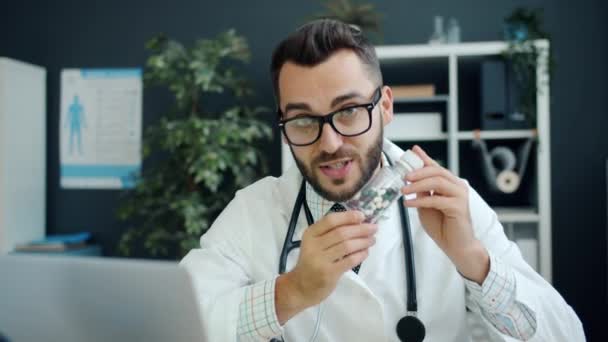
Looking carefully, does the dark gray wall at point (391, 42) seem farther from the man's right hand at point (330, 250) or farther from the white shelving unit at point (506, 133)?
the man's right hand at point (330, 250)

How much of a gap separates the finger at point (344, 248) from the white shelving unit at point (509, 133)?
1.81 metres

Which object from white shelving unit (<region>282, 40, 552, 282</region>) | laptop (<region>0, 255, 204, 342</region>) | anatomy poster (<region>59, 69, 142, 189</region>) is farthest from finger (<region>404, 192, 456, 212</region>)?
anatomy poster (<region>59, 69, 142, 189</region>)

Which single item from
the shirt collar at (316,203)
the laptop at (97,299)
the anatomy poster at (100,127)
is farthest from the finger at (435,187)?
the anatomy poster at (100,127)

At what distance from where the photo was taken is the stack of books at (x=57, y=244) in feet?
10.4

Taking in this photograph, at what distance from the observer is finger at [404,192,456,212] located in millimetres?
1035

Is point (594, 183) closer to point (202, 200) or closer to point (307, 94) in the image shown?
point (202, 200)

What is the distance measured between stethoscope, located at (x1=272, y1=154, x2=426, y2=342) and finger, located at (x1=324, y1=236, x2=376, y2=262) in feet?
0.88

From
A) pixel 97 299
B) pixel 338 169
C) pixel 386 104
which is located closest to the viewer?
pixel 97 299

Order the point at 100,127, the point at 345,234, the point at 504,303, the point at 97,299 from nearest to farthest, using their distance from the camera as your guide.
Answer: the point at 97,299 → the point at 345,234 → the point at 504,303 → the point at 100,127

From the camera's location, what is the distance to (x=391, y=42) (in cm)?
321

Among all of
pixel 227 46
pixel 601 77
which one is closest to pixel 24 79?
pixel 227 46

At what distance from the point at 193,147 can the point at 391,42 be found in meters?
1.33

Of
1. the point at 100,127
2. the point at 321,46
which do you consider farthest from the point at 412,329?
the point at 100,127

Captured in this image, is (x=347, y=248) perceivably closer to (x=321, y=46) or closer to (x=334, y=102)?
(x=334, y=102)
